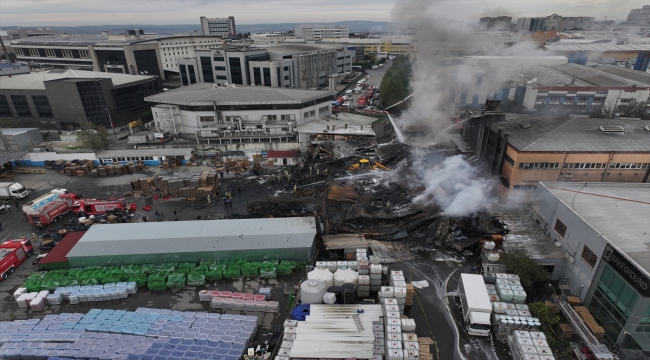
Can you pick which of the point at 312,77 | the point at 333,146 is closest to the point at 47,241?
the point at 333,146

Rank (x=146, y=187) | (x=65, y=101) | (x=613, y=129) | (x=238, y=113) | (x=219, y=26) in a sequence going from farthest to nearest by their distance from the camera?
(x=219, y=26) < (x=65, y=101) < (x=238, y=113) < (x=146, y=187) < (x=613, y=129)

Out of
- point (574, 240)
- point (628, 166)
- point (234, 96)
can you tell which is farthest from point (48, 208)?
point (628, 166)

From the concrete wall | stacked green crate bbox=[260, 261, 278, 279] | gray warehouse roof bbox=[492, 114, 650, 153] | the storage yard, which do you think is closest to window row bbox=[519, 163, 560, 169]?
gray warehouse roof bbox=[492, 114, 650, 153]

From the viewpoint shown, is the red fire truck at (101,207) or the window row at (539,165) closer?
the window row at (539,165)

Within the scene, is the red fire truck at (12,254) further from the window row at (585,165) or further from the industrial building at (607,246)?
the window row at (585,165)

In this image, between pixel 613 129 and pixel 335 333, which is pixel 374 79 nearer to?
pixel 613 129

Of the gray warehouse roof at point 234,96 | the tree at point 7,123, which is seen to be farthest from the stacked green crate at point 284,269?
the tree at point 7,123

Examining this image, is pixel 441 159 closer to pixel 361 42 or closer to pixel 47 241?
pixel 47 241
